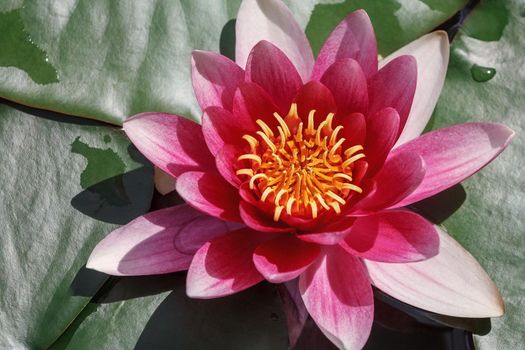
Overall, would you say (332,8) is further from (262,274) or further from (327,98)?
(262,274)

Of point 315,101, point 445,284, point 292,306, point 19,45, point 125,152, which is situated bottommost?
point 292,306

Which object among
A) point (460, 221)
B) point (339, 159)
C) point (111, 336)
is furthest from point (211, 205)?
point (460, 221)

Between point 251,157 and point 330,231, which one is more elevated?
point 251,157

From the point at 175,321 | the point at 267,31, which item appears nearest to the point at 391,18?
the point at 267,31

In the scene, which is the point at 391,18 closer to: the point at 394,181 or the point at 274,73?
the point at 274,73

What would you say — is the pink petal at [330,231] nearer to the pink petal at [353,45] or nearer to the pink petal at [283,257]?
the pink petal at [283,257]

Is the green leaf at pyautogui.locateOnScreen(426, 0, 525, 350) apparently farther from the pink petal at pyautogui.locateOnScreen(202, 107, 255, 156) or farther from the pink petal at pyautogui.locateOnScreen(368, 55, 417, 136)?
the pink petal at pyautogui.locateOnScreen(202, 107, 255, 156)

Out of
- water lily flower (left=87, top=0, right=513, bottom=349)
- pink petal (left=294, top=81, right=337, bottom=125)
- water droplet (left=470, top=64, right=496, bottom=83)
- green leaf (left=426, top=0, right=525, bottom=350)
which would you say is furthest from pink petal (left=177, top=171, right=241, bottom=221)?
water droplet (left=470, top=64, right=496, bottom=83)
